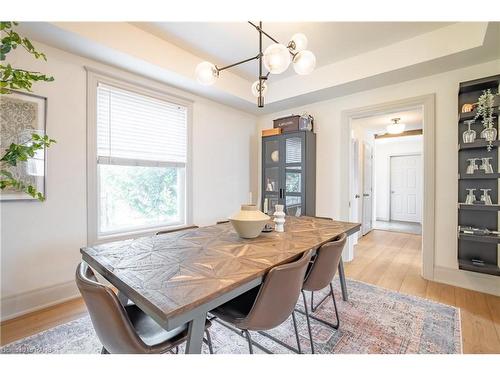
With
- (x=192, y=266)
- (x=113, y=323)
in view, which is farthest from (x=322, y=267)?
(x=113, y=323)

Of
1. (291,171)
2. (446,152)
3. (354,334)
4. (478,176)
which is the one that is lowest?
(354,334)

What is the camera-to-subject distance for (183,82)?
9.44 ft

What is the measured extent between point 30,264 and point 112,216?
770mm

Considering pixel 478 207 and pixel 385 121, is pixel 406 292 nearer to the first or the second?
pixel 478 207

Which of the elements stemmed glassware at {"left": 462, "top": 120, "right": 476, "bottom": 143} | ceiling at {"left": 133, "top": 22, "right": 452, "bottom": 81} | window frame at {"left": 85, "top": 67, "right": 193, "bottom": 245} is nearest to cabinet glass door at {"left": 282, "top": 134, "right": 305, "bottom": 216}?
ceiling at {"left": 133, "top": 22, "right": 452, "bottom": 81}

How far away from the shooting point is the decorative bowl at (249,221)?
1591 mm

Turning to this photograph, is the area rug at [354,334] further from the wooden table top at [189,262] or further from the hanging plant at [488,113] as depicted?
the hanging plant at [488,113]

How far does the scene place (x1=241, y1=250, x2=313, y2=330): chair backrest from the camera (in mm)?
1103

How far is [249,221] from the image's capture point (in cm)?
158

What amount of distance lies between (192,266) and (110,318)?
0.38 metres

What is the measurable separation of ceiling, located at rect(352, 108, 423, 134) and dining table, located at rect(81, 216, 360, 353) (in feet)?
11.2
